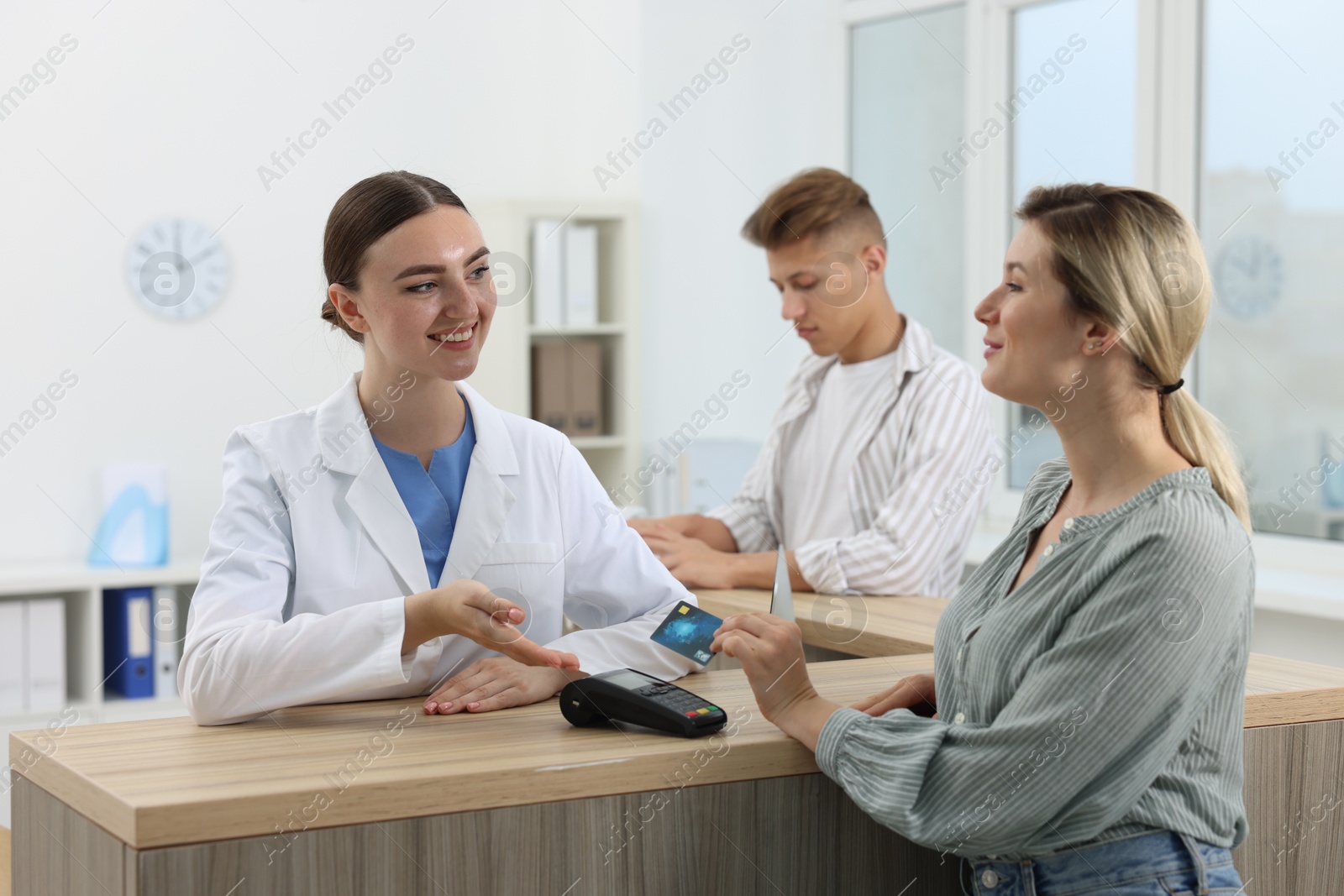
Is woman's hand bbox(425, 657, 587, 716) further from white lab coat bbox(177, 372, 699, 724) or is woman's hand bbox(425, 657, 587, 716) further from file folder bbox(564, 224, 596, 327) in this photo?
file folder bbox(564, 224, 596, 327)

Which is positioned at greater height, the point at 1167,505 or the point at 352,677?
the point at 1167,505

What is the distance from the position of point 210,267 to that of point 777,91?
2.35m

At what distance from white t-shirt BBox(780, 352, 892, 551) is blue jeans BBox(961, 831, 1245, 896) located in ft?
4.89

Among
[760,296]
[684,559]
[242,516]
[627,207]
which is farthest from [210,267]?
[242,516]

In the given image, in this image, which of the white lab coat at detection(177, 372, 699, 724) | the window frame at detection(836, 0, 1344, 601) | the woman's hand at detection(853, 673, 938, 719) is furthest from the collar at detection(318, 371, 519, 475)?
the window frame at detection(836, 0, 1344, 601)

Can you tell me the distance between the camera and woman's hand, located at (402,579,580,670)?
58.1 inches

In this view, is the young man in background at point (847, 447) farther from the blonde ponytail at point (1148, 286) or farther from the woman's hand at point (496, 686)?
the blonde ponytail at point (1148, 286)

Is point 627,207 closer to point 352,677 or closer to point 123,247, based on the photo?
point 123,247

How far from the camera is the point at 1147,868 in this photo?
1.31 meters

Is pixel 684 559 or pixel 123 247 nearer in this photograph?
pixel 684 559

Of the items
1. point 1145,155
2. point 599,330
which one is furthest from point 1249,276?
point 599,330

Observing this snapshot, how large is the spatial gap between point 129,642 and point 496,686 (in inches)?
119

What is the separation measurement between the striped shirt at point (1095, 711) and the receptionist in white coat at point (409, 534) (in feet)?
1.52

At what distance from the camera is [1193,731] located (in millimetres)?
1328
